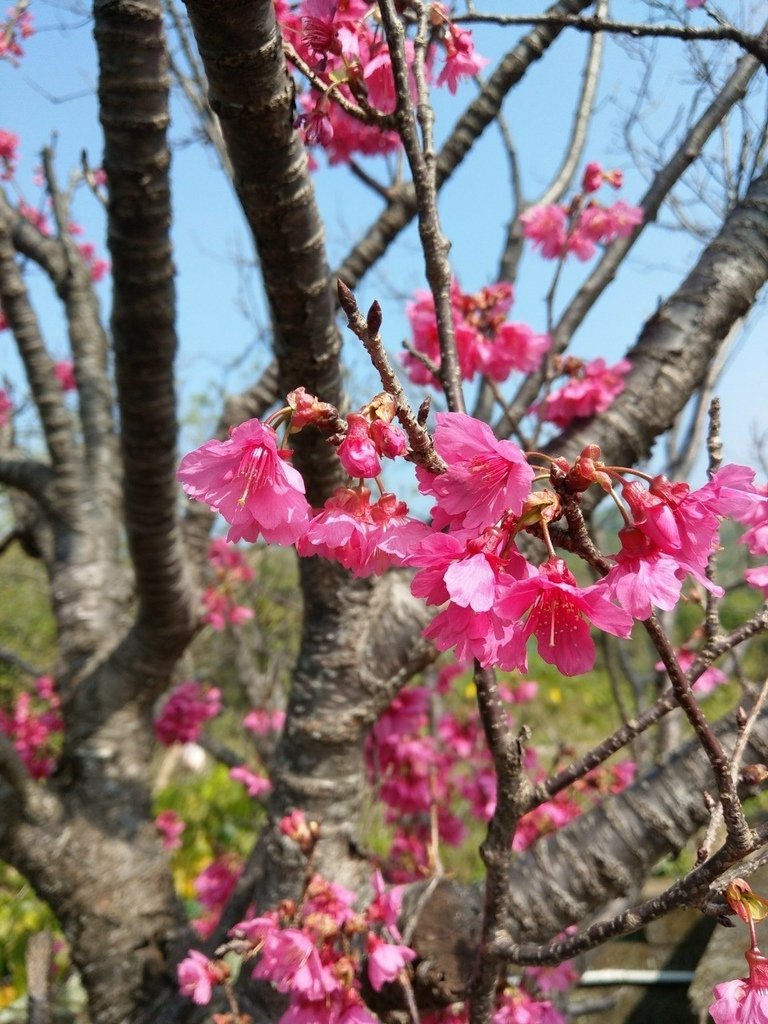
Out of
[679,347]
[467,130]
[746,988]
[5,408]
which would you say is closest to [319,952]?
[746,988]

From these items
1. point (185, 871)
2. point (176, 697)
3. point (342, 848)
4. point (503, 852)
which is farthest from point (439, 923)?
point (185, 871)

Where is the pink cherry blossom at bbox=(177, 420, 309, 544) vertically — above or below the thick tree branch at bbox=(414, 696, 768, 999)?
above

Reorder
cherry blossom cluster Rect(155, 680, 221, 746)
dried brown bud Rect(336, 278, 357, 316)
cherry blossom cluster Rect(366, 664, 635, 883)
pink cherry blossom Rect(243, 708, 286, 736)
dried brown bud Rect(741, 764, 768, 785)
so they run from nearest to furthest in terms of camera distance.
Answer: dried brown bud Rect(336, 278, 357, 316), dried brown bud Rect(741, 764, 768, 785), cherry blossom cluster Rect(366, 664, 635, 883), cherry blossom cluster Rect(155, 680, 221, 746), pink cherry blossom Rect(243, 708, 286, 736)

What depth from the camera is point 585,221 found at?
2.49m

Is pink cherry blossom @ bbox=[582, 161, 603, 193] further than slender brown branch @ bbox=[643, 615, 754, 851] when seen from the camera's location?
Yes

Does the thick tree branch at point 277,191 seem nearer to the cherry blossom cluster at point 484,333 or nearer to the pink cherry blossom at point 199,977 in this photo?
the cherry blossom cluster at point 484,333

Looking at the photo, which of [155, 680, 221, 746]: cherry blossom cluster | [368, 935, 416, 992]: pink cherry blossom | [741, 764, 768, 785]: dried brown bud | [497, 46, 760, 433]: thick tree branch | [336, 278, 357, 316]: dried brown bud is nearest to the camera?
[336, 278, 357, 316]: dried brown bud

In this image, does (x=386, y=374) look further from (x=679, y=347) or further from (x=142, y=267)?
(x=679, y=347)

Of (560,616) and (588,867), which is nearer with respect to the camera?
(560,616)

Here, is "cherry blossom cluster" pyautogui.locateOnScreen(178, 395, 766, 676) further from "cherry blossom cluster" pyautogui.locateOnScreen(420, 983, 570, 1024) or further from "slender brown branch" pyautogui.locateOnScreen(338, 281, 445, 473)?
"cherry blossom cluster" pyautogui.locateOnScreen(420, 983, 570, 1024)

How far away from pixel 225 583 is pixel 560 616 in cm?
408

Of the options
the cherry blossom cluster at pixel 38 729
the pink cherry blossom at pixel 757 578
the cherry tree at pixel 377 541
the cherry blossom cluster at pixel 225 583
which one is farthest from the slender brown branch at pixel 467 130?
the cherry blossom cluster at pixel 38 729

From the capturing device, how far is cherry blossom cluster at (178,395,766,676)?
0.67 metres

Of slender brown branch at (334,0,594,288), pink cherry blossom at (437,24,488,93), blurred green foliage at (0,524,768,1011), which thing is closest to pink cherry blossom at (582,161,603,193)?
slender brown branch at (334,0,594,288)
